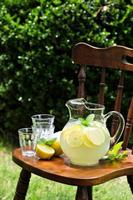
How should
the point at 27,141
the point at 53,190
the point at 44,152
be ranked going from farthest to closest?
1. the point at 53,190
2. the point at 27,141
3. the point at 44,152

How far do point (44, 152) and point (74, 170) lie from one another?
17 centimetres

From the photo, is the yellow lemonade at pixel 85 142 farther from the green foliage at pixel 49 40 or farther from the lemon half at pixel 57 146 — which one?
the green foliage at pixel 49 40

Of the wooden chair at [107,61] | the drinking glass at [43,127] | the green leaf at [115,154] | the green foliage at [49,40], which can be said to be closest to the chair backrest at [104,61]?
the wooden chair at [107,61]

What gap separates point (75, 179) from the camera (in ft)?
5.92

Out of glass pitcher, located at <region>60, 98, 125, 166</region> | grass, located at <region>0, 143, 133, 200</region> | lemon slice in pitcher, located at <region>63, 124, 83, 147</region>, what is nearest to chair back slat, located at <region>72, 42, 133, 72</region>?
glass pitcher, located at <region>60, 98, 125, 166</region>

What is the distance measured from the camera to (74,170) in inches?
74.7

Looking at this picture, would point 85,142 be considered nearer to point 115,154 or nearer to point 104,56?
point 115,154

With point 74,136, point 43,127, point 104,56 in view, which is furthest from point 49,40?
point 74,136

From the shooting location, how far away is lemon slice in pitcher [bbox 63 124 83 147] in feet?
6.16

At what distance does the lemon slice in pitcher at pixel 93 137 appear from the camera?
6.13 ft

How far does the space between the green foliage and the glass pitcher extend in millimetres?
1623

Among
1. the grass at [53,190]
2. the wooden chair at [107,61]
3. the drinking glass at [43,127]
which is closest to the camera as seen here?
the drinking glass at [43,127]

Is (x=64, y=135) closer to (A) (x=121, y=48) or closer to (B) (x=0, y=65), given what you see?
(A) (x=121, y=48)

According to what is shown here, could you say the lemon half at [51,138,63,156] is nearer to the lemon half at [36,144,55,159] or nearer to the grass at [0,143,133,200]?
the lemon half at [36,144,55,159]
